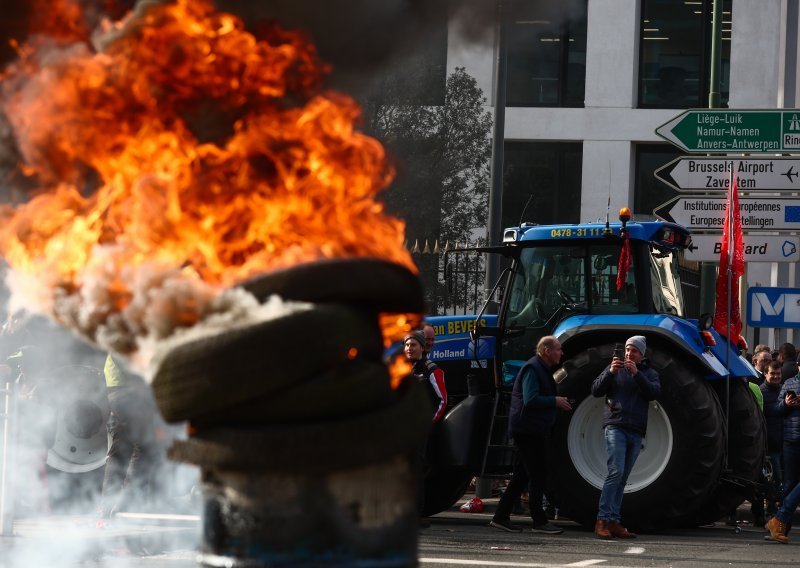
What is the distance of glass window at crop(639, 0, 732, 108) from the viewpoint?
29844mm

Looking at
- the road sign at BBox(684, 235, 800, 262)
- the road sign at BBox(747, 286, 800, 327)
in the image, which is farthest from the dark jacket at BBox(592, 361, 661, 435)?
the road sign at BBox(747, 286, 800, 327)

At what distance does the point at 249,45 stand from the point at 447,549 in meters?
5.69

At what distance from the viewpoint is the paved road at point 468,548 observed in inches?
375

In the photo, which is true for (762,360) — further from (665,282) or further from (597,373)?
(597,373)

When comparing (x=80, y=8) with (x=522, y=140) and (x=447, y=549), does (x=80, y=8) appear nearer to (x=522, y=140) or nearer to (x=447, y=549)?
(x=447, y=549)

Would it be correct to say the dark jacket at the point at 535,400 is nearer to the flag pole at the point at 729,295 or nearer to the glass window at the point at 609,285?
the glass window at the point at 609,285

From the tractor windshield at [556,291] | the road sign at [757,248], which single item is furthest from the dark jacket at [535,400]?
the road sign at [757,248]

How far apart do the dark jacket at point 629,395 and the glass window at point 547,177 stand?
18296 mm

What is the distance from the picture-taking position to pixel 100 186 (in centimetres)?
595

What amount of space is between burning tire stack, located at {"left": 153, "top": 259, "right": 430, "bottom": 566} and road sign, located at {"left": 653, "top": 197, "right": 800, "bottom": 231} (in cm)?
993

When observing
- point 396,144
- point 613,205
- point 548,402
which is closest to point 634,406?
point 548,402

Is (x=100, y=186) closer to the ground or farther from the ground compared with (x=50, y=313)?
farther from the ground

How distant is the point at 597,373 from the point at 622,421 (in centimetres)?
90

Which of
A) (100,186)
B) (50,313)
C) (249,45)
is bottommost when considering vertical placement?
(50,313)
